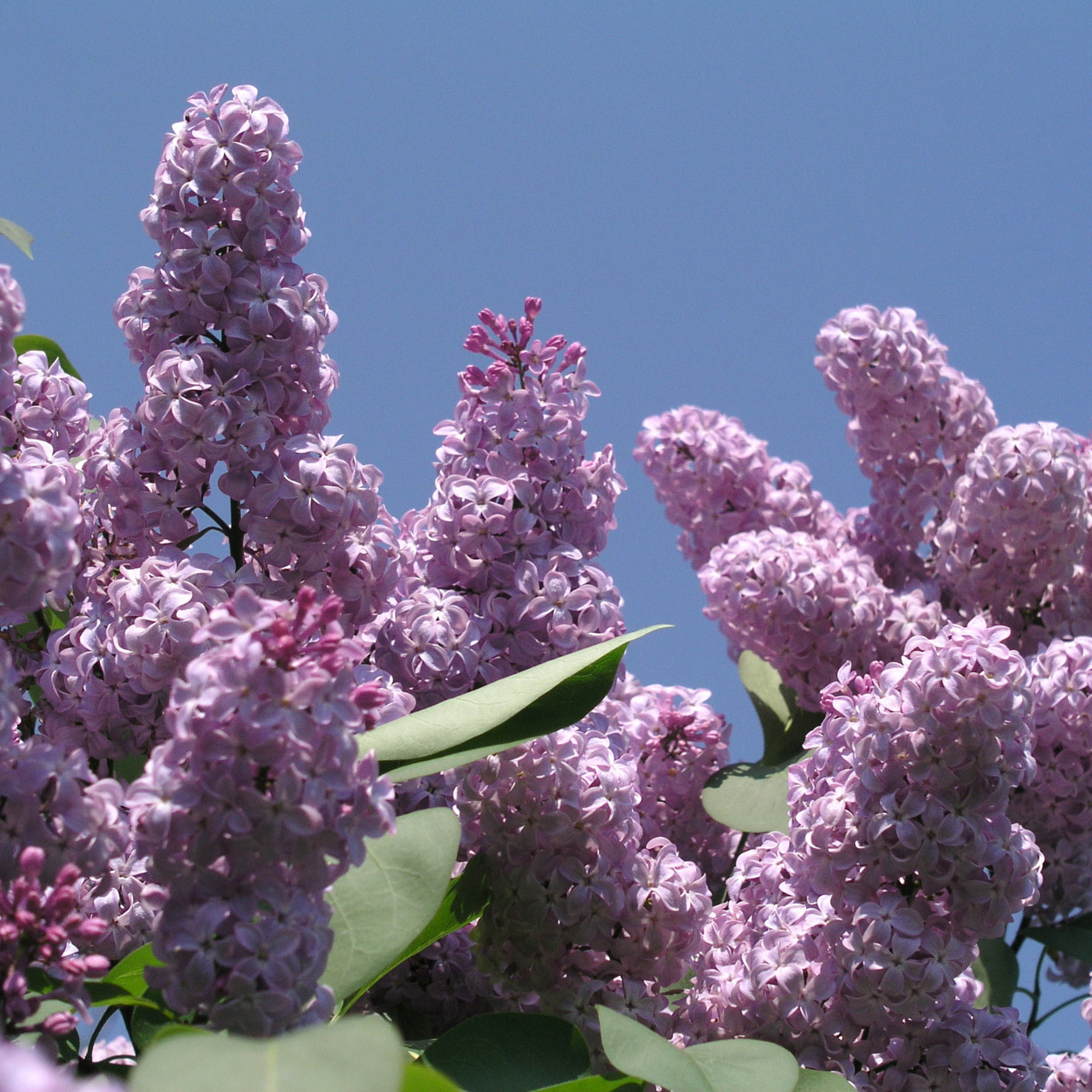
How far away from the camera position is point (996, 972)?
2914mm

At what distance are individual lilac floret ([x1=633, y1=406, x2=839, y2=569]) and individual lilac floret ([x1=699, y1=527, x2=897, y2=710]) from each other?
0.37 m

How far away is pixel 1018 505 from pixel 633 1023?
2036 millimetres

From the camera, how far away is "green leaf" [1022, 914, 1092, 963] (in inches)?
113

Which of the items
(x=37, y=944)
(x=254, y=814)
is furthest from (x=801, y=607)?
(x=37, y=944)

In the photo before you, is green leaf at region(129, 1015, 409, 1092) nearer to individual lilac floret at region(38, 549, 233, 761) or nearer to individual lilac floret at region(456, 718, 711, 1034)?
individual lilac floret at region(38, 549, 233, 761)

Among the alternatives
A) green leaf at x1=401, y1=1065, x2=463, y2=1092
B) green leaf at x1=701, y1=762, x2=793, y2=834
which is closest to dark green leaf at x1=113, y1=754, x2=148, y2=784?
green leaf at x1=401, y1=1065, x2=463, y2=1092

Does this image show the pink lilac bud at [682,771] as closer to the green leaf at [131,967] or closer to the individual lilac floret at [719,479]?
the individual lilac floret at [719,479]

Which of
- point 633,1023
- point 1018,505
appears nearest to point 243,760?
point 633,1023

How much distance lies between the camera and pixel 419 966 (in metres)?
2.06

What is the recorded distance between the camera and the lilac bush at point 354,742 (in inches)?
45.1

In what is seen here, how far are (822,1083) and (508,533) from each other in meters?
0.96

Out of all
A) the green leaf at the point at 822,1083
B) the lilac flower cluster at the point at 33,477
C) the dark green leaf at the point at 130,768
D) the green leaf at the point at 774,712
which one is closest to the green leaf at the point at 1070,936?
the green leaf at the point at 774,712

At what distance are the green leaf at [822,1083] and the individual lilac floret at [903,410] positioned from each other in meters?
2.11

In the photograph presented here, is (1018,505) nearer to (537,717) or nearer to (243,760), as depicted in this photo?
(537,717)
